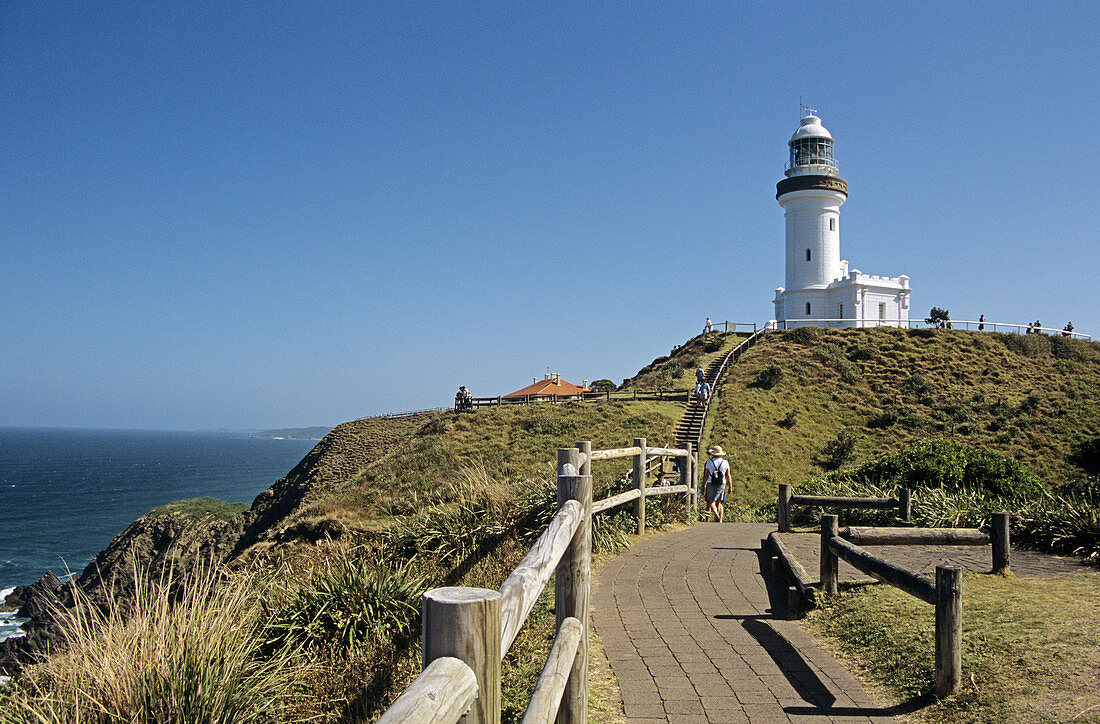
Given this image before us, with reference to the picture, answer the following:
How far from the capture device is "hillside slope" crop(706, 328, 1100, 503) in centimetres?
3189

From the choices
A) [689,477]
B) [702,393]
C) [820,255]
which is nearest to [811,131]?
[820,255]

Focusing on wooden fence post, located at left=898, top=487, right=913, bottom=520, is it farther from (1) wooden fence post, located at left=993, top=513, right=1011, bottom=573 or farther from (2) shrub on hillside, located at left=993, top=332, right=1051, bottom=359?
(2) shrub on hillside, located at left=993, top=332, right=1051, bottom=359

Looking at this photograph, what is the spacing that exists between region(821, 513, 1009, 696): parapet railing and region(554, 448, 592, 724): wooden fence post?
231cm

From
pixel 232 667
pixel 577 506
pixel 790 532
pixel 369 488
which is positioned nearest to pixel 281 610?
pixel 232 667

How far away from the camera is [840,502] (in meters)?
10.5

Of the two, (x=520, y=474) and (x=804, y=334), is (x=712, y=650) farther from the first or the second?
(x=804, y=334)

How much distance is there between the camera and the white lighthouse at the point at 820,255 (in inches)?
2106

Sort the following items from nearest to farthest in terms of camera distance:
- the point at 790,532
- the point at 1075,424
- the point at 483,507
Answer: the point at 483,507
the point at 790,532
the point at 1075,424

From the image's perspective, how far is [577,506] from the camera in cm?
407

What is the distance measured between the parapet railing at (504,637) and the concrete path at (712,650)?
1239mm

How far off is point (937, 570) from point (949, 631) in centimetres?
36

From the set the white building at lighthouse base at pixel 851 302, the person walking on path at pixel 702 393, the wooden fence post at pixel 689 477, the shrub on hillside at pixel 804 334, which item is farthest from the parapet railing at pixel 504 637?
the white building at lighthouse base at pixel 851 302

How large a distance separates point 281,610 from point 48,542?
47710 mm

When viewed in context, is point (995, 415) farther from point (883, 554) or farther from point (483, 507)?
point (483, 507)
